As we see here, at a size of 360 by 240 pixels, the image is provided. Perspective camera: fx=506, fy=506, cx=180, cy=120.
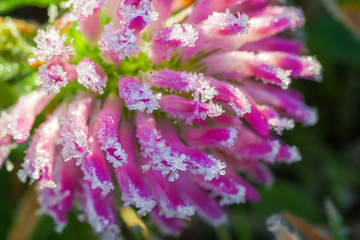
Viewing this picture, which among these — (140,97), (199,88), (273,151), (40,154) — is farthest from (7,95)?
(273,151)

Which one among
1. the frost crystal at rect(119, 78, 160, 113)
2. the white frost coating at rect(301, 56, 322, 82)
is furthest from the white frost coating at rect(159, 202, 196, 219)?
the white frost coating at rect(301, 56, 322, 82)

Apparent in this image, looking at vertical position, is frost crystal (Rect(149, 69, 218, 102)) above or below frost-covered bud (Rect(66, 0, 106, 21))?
below

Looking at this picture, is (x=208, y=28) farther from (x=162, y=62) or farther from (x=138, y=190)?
(x=138, y=190)

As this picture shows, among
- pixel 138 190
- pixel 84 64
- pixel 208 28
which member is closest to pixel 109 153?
pixel 138 190

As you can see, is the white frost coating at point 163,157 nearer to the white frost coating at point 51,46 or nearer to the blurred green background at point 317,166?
the white frost coating at point 51,46

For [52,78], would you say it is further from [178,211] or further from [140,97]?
[178,211]

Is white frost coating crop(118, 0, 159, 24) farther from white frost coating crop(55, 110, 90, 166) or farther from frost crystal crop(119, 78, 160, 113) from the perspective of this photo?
white frost coating crop(55, 110, 90, 166)

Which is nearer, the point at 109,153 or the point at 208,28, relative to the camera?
the point at 109,153

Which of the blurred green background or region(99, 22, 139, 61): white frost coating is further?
the blurred green background
